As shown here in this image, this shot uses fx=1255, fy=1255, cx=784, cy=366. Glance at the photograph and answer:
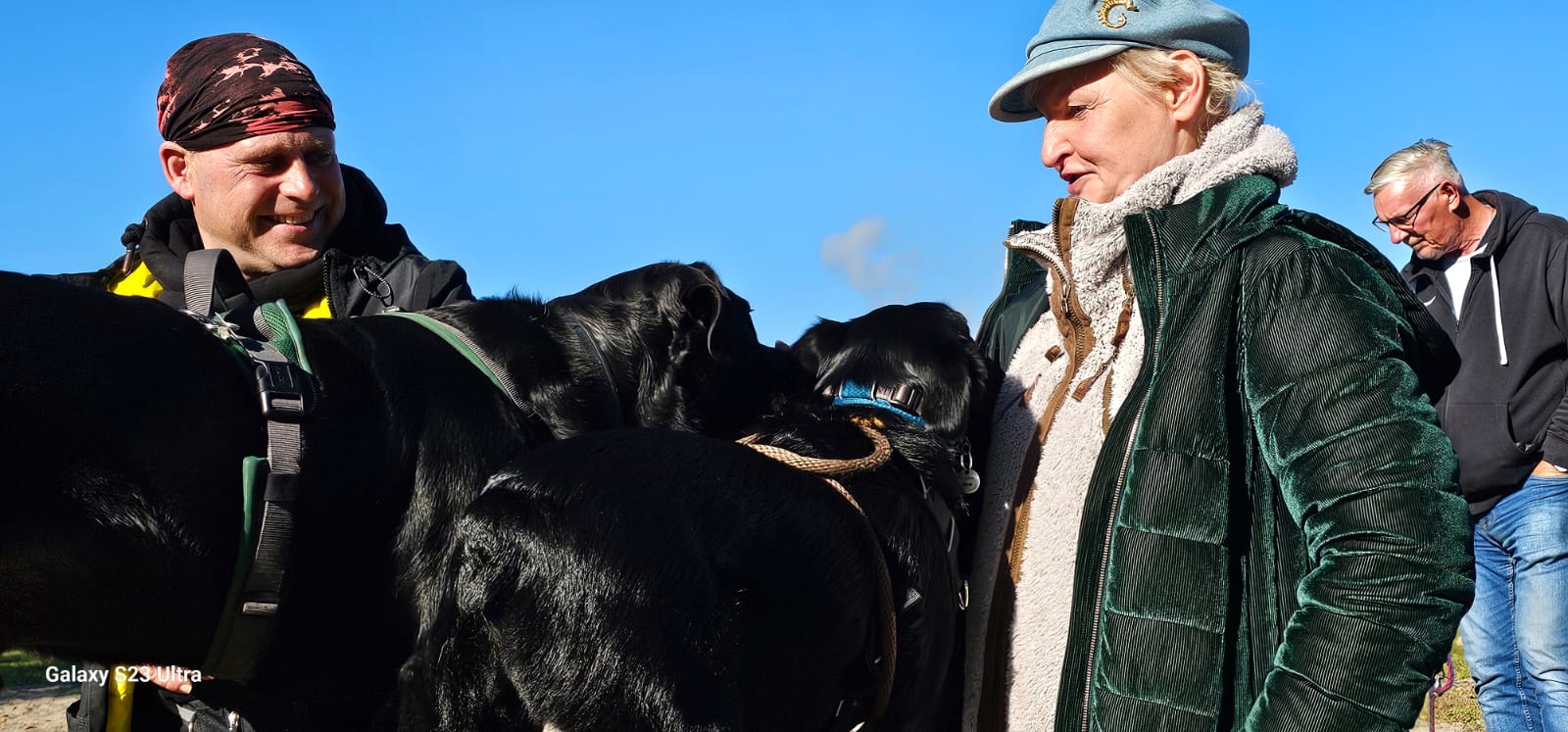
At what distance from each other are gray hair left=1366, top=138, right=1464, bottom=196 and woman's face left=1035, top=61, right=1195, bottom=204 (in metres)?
3.54

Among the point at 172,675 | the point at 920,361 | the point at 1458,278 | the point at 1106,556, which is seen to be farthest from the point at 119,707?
the point at 1458,278

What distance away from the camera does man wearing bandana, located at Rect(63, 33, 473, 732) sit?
2.64 metres

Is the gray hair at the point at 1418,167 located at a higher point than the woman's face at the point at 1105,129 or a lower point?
higher

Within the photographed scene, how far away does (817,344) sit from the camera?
3127 mm

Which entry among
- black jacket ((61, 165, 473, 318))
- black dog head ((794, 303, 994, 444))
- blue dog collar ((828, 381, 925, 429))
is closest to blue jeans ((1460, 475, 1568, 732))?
black dog head ((794, 303, 994, 444))

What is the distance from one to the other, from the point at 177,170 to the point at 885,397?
168 centimetres

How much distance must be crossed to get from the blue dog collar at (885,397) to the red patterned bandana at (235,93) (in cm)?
130

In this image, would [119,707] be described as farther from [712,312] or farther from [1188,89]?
[1188,89]

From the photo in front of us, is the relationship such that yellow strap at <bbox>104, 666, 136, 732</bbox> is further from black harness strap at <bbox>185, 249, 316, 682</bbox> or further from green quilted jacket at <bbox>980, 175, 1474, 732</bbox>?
green quilted jacket at <bbox>980, 175, 1474, 732</bbox>

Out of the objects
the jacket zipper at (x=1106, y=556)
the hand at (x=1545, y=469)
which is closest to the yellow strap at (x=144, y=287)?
the jacket zipper at (x=1106, y=556)

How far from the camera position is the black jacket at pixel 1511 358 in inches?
181

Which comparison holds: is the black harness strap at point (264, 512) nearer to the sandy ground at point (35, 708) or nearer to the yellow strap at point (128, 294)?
the yellow strap at point (128, 294)

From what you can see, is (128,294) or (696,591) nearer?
(696,591)

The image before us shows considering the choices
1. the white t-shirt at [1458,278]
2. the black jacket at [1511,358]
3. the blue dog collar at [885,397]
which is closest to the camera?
the blue dog collar at [885,397]
